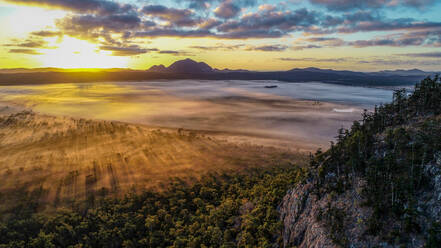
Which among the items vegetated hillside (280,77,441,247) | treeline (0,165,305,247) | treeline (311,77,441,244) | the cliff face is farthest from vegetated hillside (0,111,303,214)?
treeline (311,77,441,244)

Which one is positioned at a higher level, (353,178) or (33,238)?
(353,178)

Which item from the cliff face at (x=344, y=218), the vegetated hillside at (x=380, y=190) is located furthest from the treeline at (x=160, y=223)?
the vegetated hillside at (x=380, y=190)

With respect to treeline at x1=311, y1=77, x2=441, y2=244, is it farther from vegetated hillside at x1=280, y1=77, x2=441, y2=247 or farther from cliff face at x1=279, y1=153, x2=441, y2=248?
cliff face at x1=279, y1=153, x2=441, y2=248

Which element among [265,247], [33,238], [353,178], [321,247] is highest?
[353,178]

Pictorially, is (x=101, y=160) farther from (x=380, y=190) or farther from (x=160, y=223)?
(x=380, y=190)

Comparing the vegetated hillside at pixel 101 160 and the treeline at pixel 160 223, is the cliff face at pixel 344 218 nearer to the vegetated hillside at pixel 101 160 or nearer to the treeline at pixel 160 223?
the treeline at pixel 160 223

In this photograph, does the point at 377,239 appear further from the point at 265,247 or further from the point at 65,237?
the point at 65,237

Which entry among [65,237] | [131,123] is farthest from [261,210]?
[131,123]
